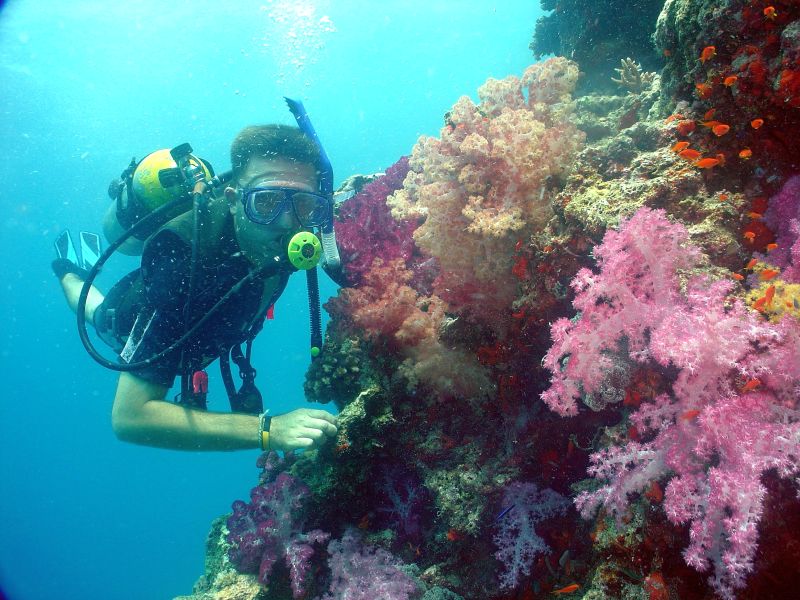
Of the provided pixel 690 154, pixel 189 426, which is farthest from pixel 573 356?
pixel 189 426

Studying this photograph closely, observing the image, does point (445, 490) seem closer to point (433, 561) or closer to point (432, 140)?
point (433, 561)

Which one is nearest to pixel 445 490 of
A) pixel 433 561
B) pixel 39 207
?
pixel 433 561

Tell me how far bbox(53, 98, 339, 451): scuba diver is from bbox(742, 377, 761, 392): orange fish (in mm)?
2839

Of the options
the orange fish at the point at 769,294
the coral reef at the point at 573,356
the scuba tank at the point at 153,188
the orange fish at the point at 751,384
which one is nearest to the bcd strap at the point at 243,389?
the coral reef at the point at 573,356

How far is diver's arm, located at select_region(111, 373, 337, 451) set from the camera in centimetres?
340

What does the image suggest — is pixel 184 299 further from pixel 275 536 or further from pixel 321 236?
pixel 275 536

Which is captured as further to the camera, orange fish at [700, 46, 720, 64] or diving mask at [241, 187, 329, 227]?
diving mask at [241, 187, 329, 227]

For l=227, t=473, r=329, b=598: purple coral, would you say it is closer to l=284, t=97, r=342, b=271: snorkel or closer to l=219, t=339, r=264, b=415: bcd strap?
l=219, t=339, r=264, b=415: bcd strap

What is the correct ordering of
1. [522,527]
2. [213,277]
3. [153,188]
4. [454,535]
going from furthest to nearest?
[153,188] → [213,277] → [454,535] → [522,527]

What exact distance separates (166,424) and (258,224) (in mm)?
1898

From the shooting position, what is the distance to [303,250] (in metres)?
3.62

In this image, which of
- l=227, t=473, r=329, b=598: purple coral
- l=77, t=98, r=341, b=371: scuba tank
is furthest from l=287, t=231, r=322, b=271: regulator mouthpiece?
l=227, t=473, r=329, b=598: purple coral

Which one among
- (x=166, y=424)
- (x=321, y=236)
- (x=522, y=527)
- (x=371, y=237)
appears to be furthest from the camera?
(x=371, y=237)

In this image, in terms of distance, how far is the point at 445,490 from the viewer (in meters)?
3.68
